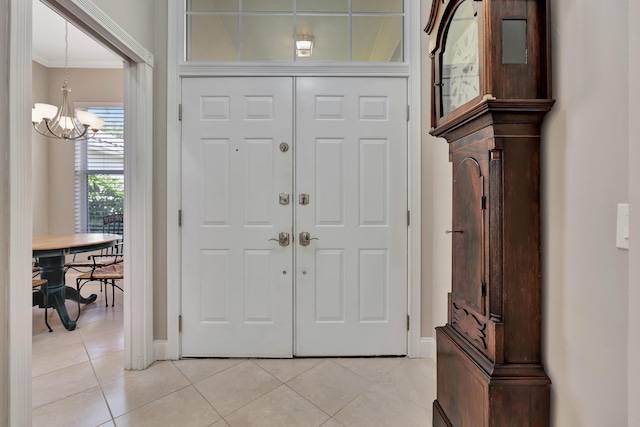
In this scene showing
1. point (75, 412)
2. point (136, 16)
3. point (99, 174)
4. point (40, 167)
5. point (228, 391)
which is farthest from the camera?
point (99, 174)

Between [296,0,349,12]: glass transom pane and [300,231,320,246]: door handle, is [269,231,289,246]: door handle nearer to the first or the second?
[300,231,320,246]: door handle

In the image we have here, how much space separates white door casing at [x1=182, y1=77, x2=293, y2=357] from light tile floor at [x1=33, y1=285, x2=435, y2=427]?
0.71ft

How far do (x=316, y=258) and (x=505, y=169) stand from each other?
1455 mm

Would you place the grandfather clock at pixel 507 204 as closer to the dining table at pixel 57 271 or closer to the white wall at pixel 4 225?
the white wall at pixel 4 225

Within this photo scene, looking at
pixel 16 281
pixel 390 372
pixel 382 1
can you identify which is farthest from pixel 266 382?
pixel 382 1

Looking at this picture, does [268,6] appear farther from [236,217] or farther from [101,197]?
[101,197]

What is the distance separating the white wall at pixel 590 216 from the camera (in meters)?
0.79

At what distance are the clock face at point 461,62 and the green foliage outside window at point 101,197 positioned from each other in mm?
4621

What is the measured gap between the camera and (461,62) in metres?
1.22

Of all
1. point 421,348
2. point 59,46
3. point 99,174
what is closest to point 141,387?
point 421,348

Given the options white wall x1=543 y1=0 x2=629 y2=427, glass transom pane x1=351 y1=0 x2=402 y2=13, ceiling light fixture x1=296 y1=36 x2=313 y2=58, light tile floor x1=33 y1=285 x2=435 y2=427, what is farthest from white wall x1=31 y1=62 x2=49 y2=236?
white wall x1=543 y1=0 x2=629 y2=427

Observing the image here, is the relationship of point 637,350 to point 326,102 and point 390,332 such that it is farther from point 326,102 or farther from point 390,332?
point 326,102

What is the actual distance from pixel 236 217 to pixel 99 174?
341 cm

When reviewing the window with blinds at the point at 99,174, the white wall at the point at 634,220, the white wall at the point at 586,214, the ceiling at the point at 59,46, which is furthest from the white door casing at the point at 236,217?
the window with blinds at the point at 99,174
